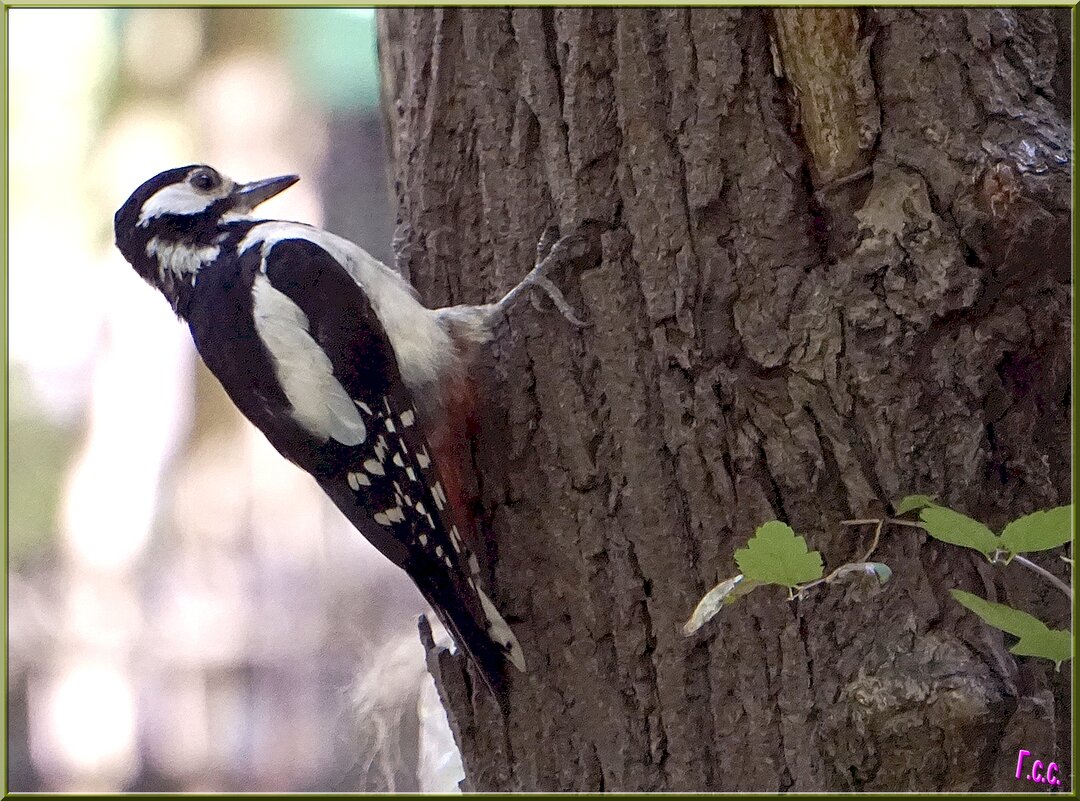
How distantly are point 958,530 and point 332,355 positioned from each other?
78 centimetres

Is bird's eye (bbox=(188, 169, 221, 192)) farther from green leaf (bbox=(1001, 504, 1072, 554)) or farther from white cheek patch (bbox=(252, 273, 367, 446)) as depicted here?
green leaf (bbox=(1001, 504, 1072, 554))

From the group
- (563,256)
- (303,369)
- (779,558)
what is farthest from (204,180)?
(779,558)

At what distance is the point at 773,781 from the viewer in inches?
37.8

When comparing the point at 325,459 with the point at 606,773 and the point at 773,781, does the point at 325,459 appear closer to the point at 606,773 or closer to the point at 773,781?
the point at 606,773

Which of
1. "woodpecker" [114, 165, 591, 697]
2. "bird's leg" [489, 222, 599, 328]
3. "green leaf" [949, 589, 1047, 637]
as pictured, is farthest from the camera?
"woodpecker" [114, 165, 591, 697]

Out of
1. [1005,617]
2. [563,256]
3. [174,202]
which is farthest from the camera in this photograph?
[174,202]

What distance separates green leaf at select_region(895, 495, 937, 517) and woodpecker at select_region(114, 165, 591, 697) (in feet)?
1.64

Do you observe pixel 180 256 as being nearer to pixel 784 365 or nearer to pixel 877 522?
pixel 784 365

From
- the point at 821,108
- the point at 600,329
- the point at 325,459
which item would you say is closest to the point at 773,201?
the point at 821,108

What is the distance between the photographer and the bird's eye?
3.60ft

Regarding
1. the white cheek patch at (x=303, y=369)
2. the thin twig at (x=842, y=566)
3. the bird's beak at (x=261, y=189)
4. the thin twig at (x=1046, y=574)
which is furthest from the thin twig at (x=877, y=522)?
the bird's beak at (x=261, y=189)

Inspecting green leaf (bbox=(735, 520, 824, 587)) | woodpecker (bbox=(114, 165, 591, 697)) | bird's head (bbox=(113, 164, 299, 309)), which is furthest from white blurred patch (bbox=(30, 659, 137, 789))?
green leaf (bbox=(735, 520, 824, 587))

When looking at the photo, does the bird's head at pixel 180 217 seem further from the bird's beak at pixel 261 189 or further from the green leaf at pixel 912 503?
the green leaf at pixel 912 503

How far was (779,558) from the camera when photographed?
2.89 feet
